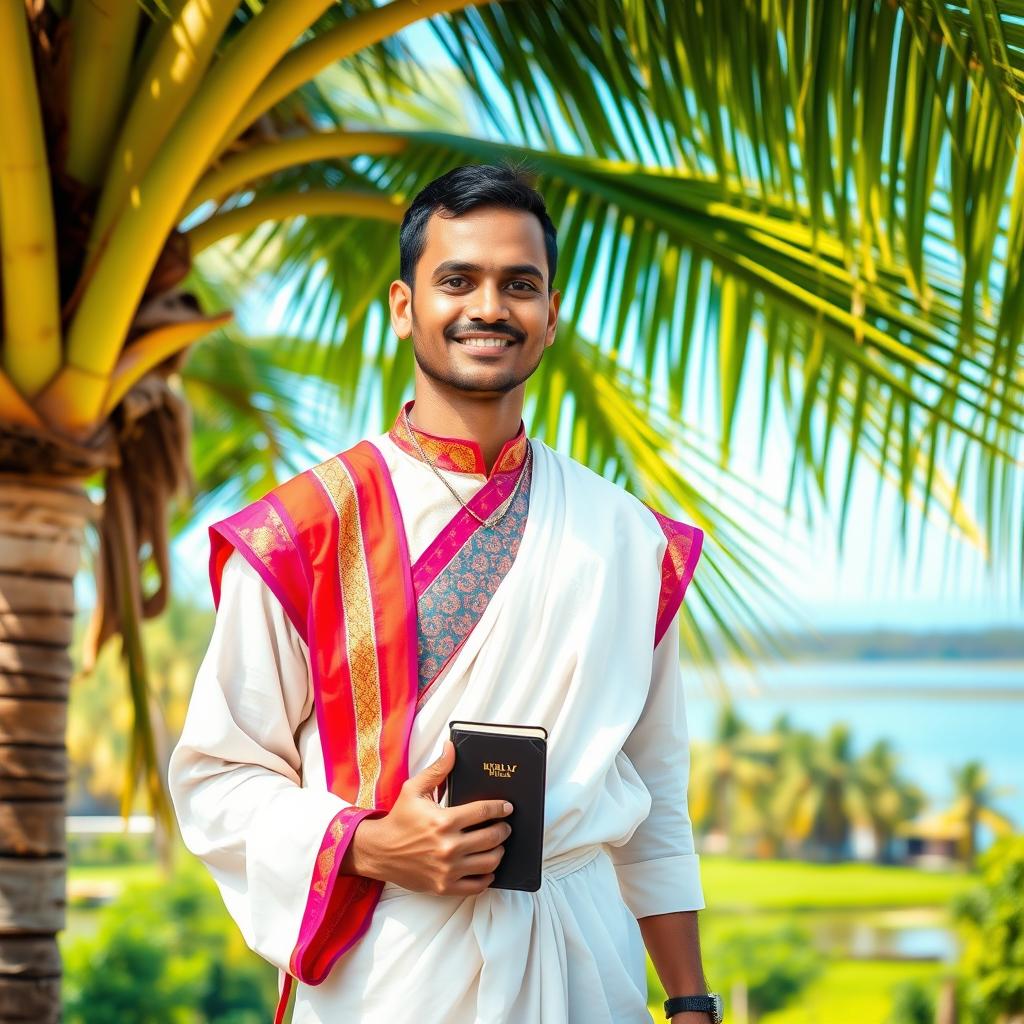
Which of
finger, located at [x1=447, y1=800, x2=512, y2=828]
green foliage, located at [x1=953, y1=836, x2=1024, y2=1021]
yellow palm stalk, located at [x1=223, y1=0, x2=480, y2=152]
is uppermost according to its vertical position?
yellow palm stalk, located at [x1=223, y1=0, x2=480, y2=152]

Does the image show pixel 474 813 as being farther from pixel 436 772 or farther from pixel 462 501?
pixel 462 501

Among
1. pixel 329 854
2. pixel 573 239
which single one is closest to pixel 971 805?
pixel 573 239

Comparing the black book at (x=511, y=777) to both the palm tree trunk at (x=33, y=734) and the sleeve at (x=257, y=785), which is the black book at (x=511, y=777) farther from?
the palm tree trunk at (x=33, y=734)

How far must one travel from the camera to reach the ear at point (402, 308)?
71.0 inches

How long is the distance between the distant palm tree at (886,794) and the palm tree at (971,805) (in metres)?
1.99

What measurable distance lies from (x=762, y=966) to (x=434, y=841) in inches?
2044

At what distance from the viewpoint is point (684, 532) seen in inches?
74.4

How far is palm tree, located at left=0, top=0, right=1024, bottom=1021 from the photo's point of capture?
2545mm

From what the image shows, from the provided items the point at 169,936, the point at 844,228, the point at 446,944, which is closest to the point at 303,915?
the point at 446,944

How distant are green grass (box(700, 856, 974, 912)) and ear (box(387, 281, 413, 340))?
69703 mm

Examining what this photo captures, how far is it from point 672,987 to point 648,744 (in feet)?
0.95

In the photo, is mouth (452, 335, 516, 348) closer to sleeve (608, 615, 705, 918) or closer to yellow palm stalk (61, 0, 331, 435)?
sleeve (608, 615, 705, 918)

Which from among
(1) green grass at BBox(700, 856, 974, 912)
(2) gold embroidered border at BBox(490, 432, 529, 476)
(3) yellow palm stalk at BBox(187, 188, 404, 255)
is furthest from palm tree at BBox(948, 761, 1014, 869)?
(2) gold embroidered border at BBox(490, 432, 529, 476)

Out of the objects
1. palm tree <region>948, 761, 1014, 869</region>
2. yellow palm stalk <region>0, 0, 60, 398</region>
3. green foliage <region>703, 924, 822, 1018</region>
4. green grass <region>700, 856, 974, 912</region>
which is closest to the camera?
yellow palm stalk <region>0, 0, 60, 398</region>
